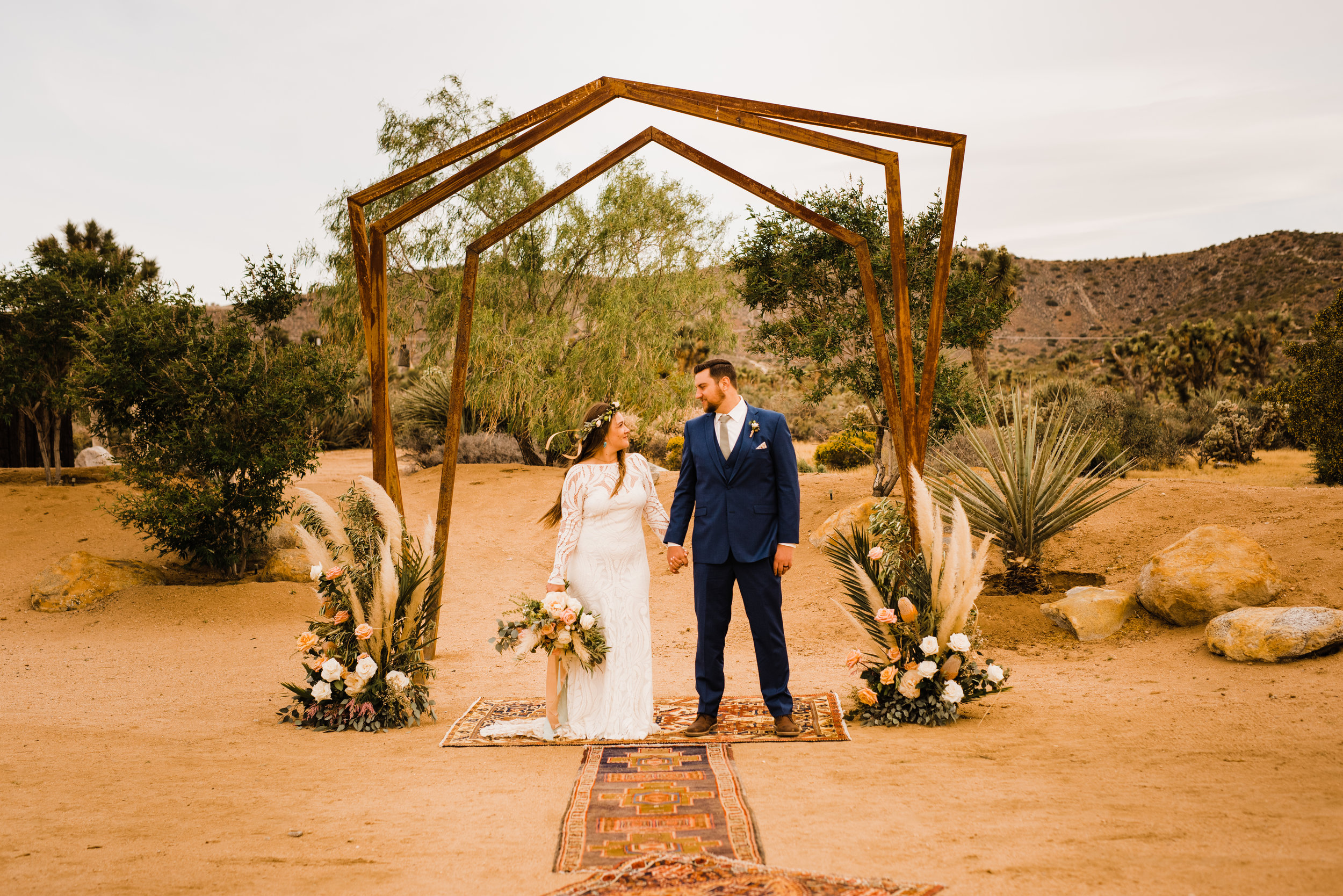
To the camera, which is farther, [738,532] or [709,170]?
[709,170]

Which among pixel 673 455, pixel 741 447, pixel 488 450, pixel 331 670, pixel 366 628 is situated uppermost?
pixel 741 447

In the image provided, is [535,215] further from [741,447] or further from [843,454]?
[843,454]

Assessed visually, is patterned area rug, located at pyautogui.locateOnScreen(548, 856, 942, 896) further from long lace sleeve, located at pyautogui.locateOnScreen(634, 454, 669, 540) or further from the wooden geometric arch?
the wooden geometric arch

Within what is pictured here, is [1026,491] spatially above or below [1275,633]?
above

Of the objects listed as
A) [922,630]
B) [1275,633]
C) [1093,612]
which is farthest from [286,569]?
[1275,633]

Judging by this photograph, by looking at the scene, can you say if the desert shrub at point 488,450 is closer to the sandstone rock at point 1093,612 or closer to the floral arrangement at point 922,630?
the sandstone rock at point 1093,612

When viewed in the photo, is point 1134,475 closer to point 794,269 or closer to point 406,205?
point 794,269

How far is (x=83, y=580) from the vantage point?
10094mm

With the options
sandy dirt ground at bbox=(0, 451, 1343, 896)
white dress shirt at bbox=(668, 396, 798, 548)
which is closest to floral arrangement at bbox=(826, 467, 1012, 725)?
sandy dirt ground at bbox=(0, 451, 1343, 896)

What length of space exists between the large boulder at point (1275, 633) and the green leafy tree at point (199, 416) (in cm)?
915

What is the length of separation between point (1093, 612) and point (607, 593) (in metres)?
4.45

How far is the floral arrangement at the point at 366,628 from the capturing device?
537 centimetres

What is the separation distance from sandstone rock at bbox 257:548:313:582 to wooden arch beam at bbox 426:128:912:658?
4.96 m

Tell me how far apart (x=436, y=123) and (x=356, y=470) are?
7.68 meters
